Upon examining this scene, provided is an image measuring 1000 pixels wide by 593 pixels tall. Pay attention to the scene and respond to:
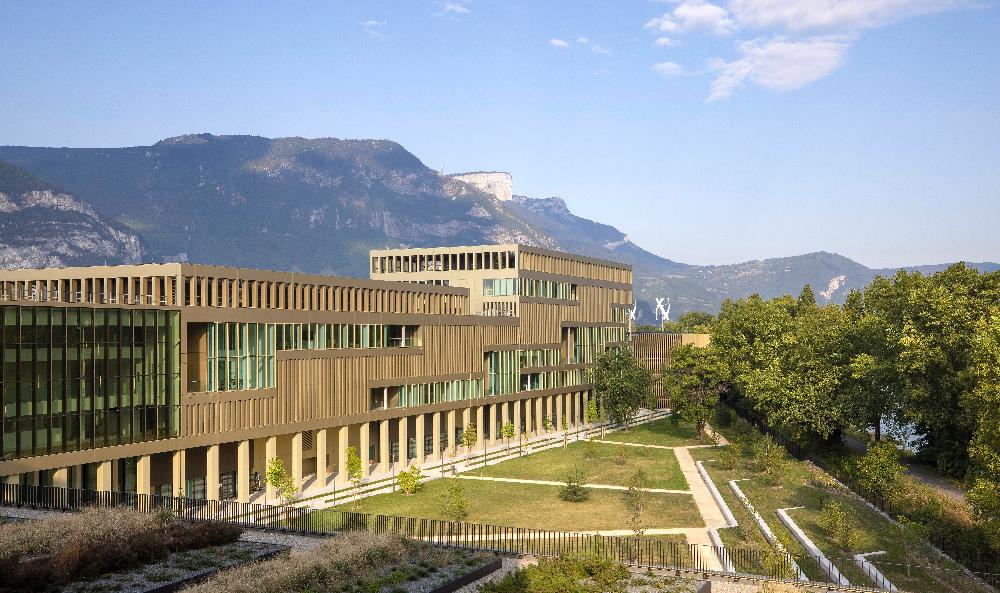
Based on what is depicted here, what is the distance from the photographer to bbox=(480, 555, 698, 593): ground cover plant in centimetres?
3416

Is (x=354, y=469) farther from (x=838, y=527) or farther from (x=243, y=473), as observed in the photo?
(x=838, y=527)

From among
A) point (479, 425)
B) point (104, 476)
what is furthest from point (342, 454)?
point (479, 425)

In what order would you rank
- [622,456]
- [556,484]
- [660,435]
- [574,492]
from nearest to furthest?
[574,492], [556,484], [622,456], [660,435]

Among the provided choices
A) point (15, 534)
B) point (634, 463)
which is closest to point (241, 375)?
point (15, 534)

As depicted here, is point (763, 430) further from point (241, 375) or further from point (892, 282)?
point (241, 375)

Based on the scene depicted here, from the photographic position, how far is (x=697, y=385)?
99.8 meters

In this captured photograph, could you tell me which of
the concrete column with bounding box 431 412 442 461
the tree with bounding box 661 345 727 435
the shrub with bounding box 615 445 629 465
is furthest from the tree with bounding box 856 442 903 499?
the concrete column with bounding box 431 412 442 461

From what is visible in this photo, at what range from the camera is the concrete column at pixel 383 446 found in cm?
8112

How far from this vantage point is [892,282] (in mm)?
99562

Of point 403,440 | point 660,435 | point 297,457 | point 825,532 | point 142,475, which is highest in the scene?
point 142,475

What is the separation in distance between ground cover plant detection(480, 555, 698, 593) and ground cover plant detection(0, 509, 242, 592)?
13.3 metres

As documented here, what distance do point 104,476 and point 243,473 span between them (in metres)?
11.0

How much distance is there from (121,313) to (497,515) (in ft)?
89.1

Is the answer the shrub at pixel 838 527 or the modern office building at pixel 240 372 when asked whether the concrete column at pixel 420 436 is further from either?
the shrub at pixel 838 527
